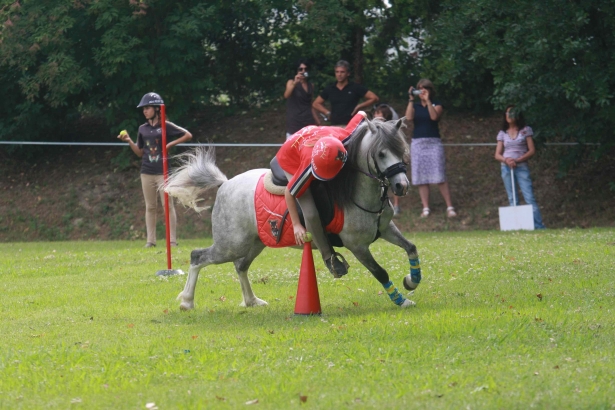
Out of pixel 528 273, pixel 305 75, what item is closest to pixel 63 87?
pixel 305 75

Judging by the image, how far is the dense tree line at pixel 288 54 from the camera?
17.7 metres

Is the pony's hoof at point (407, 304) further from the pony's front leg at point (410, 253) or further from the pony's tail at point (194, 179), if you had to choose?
the pony's tail at point (194, 179)

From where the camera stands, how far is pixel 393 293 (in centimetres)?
907

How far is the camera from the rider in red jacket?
27.7 ft

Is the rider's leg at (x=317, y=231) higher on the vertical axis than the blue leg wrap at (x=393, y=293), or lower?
higher

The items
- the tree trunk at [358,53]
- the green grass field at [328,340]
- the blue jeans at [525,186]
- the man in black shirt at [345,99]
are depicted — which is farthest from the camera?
the tree trunk at [358,53]

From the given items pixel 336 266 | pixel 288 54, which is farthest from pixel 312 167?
pixel 288 54

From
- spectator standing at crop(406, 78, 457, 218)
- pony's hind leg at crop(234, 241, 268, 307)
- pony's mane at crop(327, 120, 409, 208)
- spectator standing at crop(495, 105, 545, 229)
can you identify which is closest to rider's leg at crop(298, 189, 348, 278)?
pony's mane at crop(327, 120, 409, 208)

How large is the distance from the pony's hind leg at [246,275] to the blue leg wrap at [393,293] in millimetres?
1489

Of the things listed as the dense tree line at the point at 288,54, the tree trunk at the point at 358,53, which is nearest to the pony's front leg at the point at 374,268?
the dense tree line at the point at 288,54

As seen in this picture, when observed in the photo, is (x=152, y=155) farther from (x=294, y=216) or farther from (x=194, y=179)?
(x=294, y=216)

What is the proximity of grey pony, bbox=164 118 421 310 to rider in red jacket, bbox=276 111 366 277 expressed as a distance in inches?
8.3

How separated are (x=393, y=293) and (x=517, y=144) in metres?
9.85

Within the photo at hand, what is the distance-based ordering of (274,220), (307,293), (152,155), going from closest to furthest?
(307,293)
(274,220)
(152,155)
